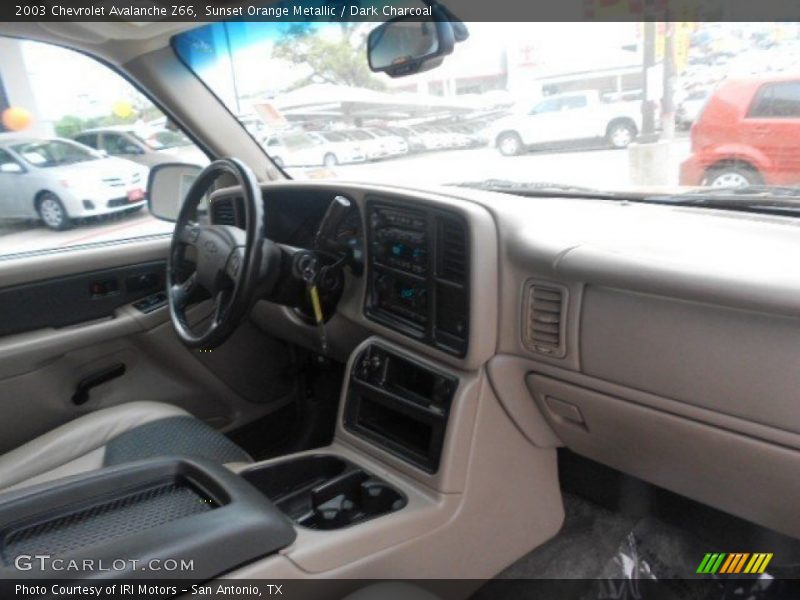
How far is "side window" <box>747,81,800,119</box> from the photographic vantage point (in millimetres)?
1615

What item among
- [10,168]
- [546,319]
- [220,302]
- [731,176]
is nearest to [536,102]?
[731,176]

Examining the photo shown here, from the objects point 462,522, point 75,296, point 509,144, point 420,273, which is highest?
point 509,144

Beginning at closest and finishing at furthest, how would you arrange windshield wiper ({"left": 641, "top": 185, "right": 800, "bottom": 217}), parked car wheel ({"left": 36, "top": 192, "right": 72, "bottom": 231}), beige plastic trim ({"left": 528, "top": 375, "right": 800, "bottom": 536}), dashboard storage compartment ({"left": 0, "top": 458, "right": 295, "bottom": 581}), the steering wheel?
dashboard storage compartment ({"left": 0, "top": 458, "right": 295, "bottom": 581}), beige plastic trim ({"left": 528, "top": 375, "right": 800, "bottom": 536}), windshield wiper ({"left": 641, "top": 185, "right": 800, "bottom": 217}), the steering wheel, parked car wheel ({"left": 36, "top": 192, "right": 72, "bottom": 231})

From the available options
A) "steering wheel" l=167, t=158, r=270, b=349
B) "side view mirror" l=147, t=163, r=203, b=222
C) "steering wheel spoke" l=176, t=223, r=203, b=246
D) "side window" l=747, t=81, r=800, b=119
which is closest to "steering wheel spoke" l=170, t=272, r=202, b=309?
"steering wheel" l=167, t=158, r=270, b=349

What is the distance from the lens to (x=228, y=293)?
71.6 inches

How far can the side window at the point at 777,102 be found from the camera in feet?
5.30

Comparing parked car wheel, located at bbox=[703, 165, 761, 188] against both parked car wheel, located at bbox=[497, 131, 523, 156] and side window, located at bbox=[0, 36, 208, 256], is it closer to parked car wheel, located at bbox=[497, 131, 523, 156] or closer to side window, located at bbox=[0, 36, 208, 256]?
parked car wheel, located at bbox=[497, 131, 523, 156]

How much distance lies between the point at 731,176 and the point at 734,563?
1.10 m

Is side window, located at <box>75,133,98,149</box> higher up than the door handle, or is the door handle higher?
side window, located at <box>75,133,98,149</box>

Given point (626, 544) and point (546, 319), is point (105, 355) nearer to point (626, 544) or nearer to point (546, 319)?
point (546, 319)

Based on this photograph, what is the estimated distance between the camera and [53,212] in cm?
250

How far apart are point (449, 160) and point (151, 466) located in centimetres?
167

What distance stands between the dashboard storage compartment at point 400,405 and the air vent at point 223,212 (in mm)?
803

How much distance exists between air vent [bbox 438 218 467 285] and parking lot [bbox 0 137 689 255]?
338 mm
